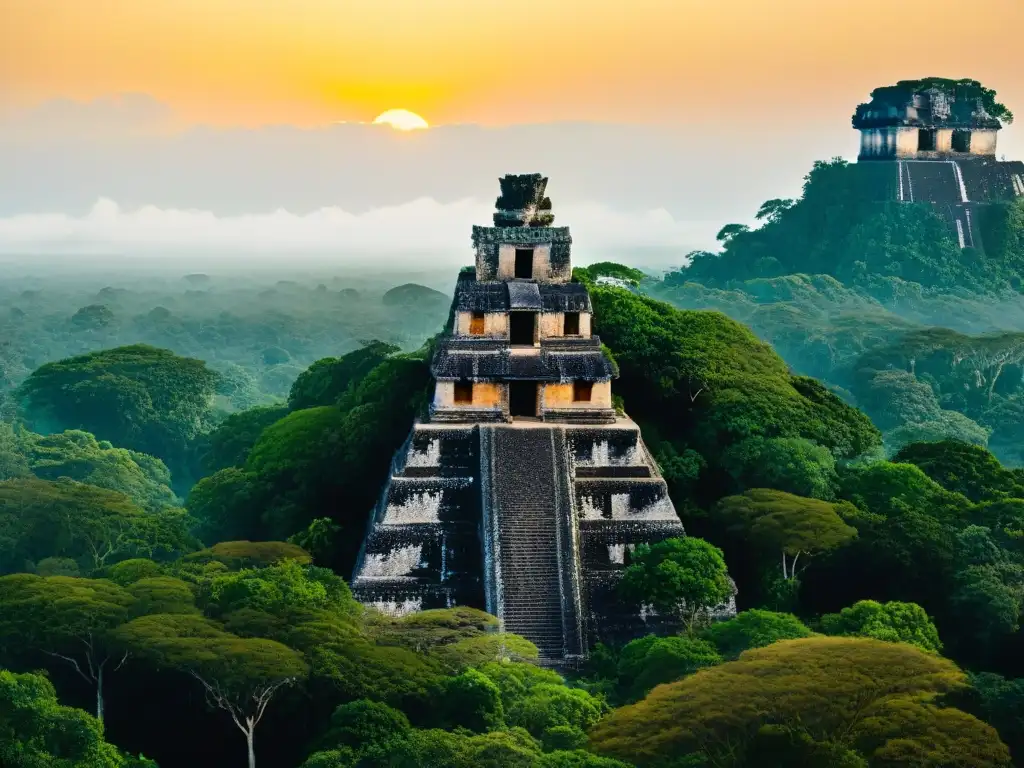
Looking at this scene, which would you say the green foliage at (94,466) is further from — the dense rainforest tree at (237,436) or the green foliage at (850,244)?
the green foliage at (850,244)

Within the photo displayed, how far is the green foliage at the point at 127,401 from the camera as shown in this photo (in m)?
53.0

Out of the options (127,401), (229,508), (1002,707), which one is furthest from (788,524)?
(127,401)

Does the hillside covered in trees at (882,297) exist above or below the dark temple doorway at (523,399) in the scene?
above

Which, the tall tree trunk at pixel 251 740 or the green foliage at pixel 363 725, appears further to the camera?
the tall tree trunk at pixel 251 740

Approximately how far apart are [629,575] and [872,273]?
60.3m

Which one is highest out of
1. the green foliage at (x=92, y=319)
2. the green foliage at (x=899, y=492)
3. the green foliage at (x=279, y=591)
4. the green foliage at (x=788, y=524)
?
the green foliage at (x=92, y=319)

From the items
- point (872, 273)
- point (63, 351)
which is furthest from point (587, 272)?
point (63, 351)

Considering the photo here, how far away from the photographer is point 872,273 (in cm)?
8331

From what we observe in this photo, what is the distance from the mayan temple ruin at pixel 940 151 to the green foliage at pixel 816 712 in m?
60.8

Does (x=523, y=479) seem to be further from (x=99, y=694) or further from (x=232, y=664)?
(x=99, y=694)

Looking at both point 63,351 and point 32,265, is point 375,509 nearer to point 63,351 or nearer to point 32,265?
point 63,351

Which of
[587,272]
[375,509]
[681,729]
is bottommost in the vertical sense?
[681,729]

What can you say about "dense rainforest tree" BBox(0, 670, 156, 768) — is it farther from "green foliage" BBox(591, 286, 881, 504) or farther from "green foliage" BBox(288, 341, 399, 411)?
"green foliage" BBox(288, 341, 399, 411)

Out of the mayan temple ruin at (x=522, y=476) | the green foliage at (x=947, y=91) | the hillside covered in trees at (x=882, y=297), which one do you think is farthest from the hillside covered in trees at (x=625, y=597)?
the green foliage at (x=947, y=91)
